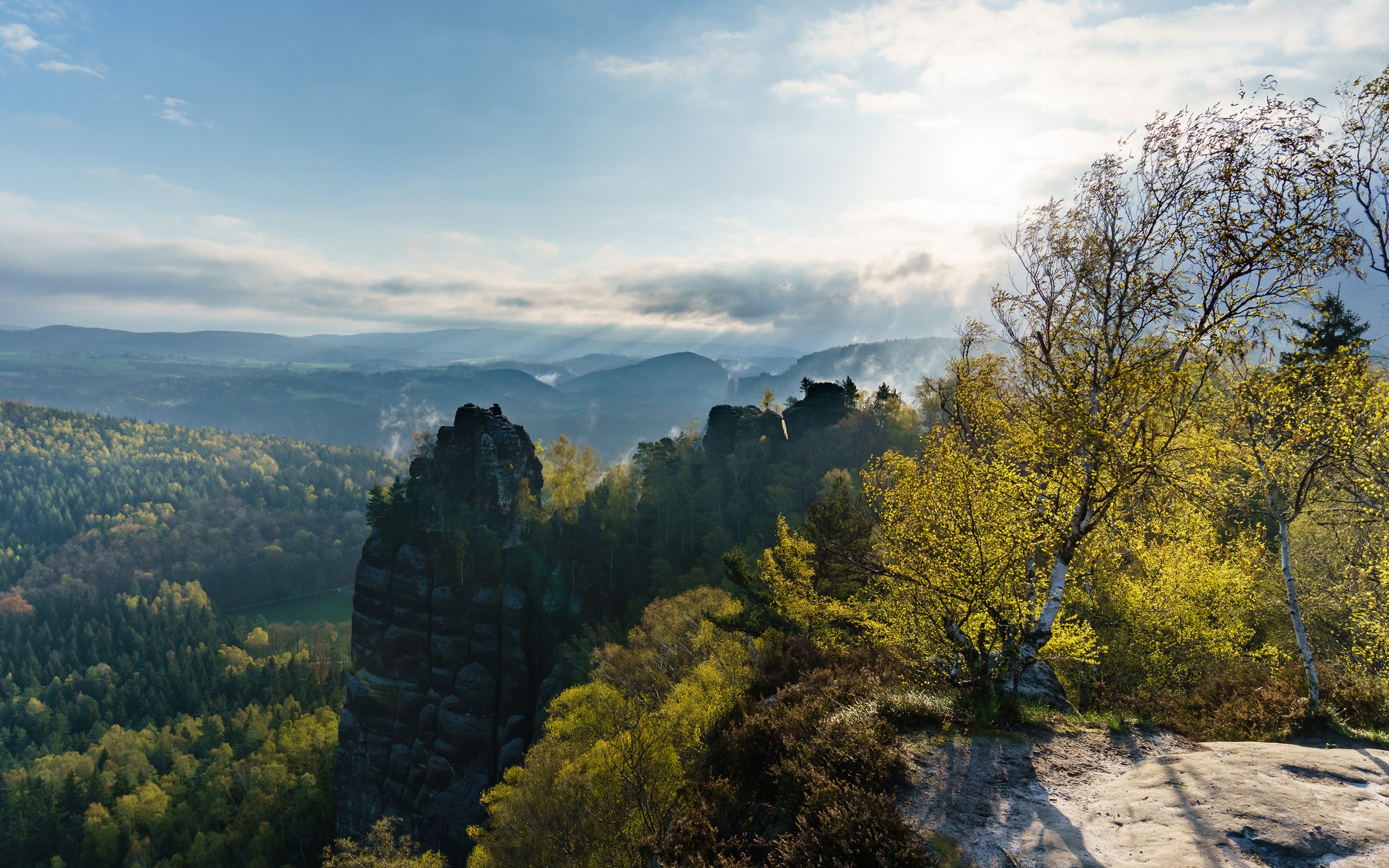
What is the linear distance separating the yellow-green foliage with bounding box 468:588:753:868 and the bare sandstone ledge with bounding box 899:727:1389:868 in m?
6.92

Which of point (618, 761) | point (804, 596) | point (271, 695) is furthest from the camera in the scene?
point (271, 695)

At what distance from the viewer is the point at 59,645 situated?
13638cm

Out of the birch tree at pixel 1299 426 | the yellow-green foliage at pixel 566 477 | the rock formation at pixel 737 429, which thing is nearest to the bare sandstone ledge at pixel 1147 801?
the birch tree at pixel 1299 426

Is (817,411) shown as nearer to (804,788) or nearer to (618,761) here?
(618,761)

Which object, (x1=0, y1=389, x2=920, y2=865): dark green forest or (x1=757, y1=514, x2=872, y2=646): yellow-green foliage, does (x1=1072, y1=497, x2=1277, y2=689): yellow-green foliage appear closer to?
(x1=757, y1=514, x2=872, y2=646): yellow-green foliage

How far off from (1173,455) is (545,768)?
2735cm

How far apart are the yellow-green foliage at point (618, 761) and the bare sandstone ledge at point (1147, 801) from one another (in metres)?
6.92

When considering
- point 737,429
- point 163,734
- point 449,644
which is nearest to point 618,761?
point 449,644

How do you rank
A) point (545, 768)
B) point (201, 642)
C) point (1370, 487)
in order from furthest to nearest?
point (201, 642) → point (545, 768) → point (1370, 487)

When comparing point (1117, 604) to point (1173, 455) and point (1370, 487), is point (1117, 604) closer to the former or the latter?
point (1370, 487)

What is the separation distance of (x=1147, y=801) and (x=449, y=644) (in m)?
60.2

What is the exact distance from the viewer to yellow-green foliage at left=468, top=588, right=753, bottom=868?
20.5 m

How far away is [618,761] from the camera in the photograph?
819 inches

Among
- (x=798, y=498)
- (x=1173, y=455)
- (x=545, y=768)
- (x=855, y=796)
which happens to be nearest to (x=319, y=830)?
(x=545, y=768)
